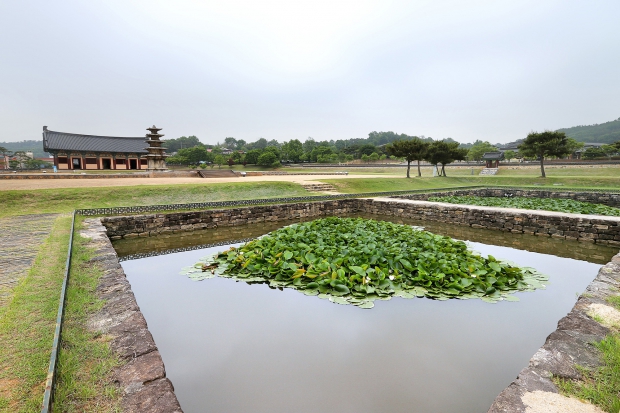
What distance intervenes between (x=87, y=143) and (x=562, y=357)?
160 feet

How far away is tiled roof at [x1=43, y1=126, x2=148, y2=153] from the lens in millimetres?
37000

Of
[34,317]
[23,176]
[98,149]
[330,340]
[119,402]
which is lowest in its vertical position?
[330,340]

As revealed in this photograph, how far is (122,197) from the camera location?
575 inches

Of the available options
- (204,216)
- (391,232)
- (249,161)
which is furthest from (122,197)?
(249,161)

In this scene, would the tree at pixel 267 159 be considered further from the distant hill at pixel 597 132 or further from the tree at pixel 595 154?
the distant hill at pixel 597 132

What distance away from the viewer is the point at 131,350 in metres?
3.19

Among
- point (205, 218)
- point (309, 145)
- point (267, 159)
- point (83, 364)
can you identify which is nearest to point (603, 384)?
point (83, 364)

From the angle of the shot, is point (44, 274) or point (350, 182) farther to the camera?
point (350, 182)

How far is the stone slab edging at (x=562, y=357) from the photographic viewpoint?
2.64m

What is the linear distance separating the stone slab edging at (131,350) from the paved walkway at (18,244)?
1.20 m

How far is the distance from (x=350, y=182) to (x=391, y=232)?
45.8 feet

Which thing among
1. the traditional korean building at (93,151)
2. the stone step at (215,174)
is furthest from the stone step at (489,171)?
the traditional korean building at (93,151)

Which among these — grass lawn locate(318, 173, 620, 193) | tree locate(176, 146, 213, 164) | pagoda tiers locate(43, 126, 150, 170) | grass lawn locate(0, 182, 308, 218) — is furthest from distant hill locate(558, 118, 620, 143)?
pagoda tiers locate(43, 126, 150, 170)

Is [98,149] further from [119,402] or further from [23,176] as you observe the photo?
[119,402]
